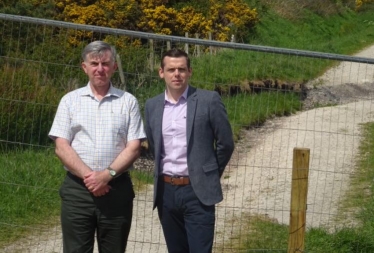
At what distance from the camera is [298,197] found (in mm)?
6016

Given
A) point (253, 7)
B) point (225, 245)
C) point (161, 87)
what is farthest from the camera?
point (253, 7)

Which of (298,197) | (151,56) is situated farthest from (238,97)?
(298,197)

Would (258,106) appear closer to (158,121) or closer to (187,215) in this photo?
(158,121)

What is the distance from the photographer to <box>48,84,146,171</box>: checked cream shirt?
17.1 ft

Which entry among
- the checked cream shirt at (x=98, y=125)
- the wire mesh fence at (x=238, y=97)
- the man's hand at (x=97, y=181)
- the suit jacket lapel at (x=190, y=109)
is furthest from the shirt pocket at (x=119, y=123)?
the wire mesh fence at (x=238, y=97)

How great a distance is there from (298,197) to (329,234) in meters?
1.52

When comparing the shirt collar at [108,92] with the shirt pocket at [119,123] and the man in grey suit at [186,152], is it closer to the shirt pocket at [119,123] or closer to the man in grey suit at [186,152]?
the shirt pocket at [119,123]

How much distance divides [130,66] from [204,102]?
1.48 m

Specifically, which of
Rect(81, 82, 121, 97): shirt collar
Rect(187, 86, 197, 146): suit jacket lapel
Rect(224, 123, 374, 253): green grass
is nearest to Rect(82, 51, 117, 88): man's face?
Rect(81, 82, 121, 97): shirt collar

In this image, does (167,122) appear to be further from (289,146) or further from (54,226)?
(54,226)

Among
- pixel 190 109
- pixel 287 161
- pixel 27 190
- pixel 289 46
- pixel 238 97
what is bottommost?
pixel 27 190

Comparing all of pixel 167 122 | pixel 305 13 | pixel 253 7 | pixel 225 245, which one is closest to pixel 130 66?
pixel 167 122

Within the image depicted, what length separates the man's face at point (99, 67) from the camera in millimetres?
5223

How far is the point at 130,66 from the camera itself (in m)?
6.62
